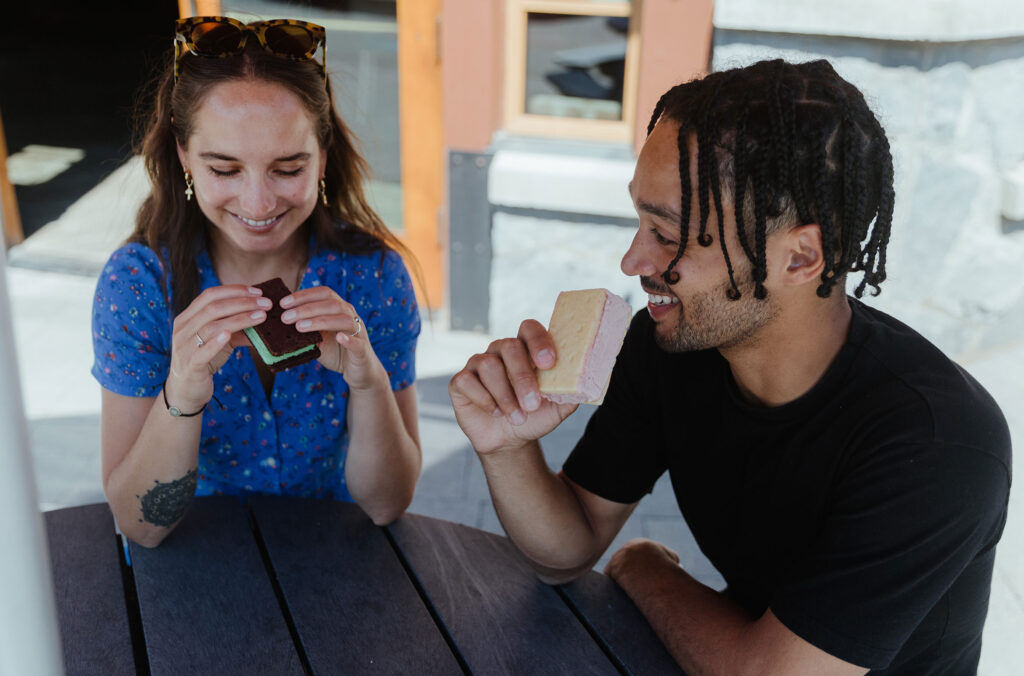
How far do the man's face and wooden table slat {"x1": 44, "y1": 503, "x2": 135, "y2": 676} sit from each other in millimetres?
1148

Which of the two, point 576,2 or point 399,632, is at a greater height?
point 576,2

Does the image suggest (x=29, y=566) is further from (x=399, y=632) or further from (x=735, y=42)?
(x=735, y=42)

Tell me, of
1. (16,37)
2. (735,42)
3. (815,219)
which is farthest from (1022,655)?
(16,37)

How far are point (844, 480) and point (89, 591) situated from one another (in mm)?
1418

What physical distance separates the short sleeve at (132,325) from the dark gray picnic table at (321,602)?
0.30 m

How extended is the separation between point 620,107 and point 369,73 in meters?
1.34

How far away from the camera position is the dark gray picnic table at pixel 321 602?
1.60m

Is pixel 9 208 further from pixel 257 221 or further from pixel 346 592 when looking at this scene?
pixel 346 592

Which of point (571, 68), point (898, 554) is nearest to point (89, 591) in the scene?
point (898, 554)

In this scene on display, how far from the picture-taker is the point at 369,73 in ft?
15.7

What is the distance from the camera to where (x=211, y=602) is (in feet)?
5.61

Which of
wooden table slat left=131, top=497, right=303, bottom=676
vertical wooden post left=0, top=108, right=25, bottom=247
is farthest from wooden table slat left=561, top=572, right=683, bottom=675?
vertical wooden post left=0, top=108, right=25, bottom=247

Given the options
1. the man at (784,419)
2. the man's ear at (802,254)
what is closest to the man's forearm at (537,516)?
the man at (784,419)

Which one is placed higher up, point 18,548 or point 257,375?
point 18,548
